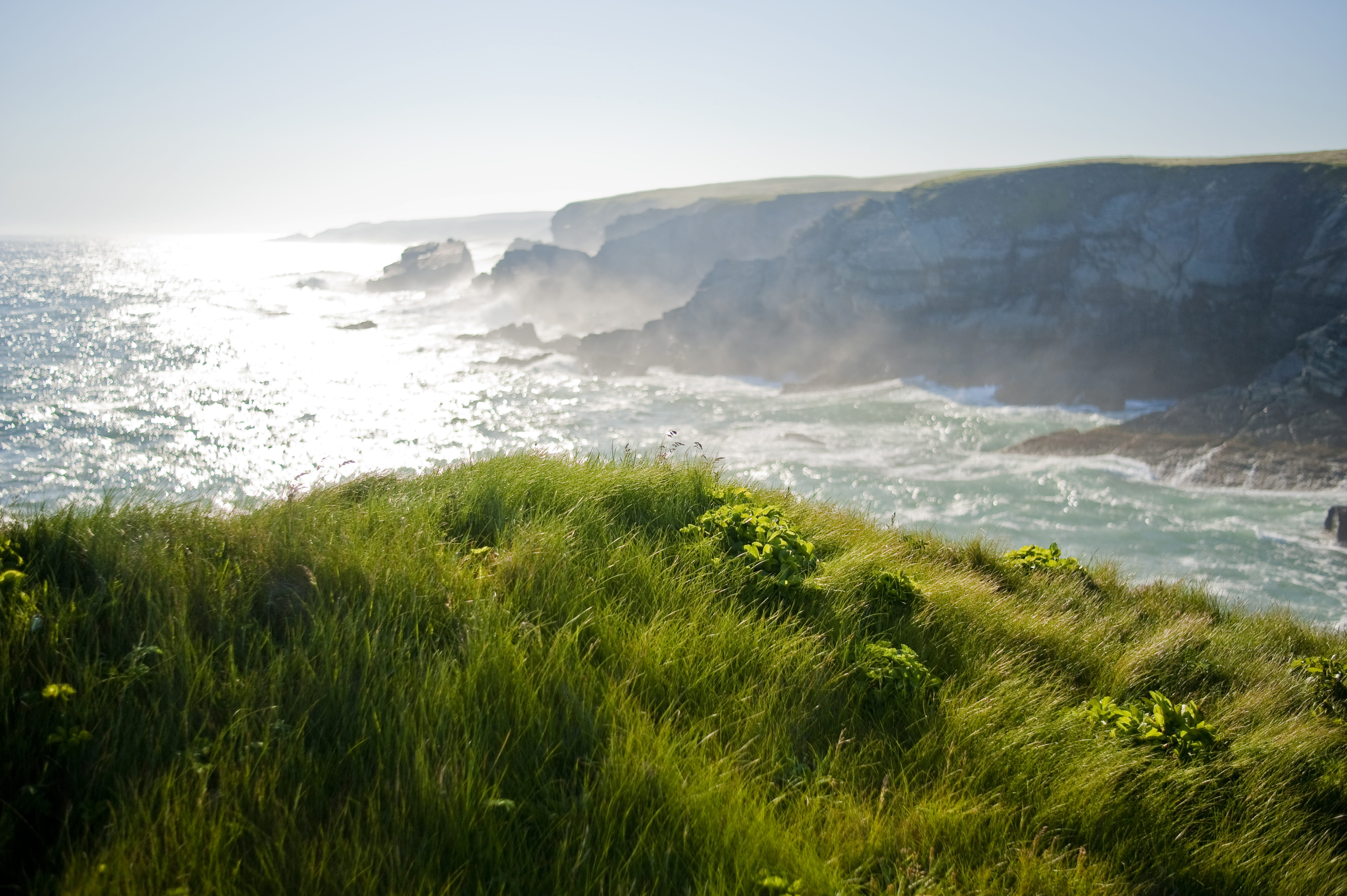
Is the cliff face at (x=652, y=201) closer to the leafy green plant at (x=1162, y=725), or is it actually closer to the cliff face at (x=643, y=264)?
the cliff face at (x=643, y=264)

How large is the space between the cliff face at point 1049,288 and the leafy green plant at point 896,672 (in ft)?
138

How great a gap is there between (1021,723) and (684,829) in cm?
213

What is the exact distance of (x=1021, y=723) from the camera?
3.64 metres

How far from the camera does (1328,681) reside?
511 centimetres

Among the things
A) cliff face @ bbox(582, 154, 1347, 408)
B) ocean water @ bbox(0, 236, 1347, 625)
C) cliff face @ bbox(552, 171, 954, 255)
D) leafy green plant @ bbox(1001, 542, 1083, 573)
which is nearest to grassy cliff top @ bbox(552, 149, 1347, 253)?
cliff face @ bbox(552, 171, 954, 255)

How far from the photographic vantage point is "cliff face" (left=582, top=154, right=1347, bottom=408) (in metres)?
38.3

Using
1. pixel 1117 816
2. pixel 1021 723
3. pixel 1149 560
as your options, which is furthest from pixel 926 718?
pixel 1149 560

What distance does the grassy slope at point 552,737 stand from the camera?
2354mm

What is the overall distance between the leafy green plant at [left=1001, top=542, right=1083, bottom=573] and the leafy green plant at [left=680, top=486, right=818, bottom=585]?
116 inches

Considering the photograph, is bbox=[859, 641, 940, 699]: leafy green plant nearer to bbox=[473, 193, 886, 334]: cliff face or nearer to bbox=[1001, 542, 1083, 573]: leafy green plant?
bbox=[1001, 542, 1083, 573]: leafy green plant

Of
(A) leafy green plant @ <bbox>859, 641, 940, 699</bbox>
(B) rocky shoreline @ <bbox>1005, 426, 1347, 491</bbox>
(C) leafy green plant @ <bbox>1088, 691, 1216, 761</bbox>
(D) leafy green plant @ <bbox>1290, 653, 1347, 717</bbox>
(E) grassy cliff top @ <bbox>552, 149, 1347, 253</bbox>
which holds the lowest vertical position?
(B) rocky shoreline @ <bbox>1005, 426, 1347, 491</bbox>

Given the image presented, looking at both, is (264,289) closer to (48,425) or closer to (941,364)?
(48,425)

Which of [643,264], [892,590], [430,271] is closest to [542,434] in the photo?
[892,590]

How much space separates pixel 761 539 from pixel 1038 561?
12.6 feet
